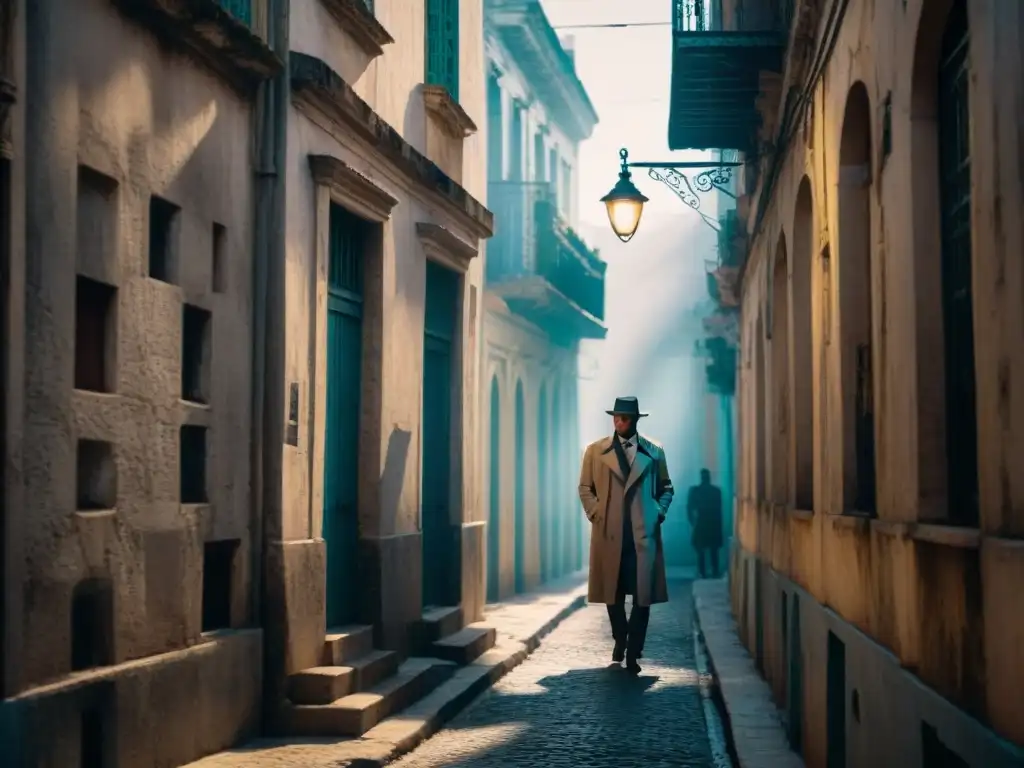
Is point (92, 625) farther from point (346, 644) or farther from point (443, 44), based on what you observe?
point (443, 44)

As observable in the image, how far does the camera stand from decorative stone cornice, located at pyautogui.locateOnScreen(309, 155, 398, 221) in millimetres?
9727

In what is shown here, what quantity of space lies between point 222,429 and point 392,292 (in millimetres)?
3333

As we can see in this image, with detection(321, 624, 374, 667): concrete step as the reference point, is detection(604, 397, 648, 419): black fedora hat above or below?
above

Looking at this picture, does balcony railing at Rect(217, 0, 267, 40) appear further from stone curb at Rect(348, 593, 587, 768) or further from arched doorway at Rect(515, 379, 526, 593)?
arched doorway at Rect(515, 379, 526, 593)

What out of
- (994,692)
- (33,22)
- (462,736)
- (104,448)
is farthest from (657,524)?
(994,692)

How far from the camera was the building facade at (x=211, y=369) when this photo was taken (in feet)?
20.6

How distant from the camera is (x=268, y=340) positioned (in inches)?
356

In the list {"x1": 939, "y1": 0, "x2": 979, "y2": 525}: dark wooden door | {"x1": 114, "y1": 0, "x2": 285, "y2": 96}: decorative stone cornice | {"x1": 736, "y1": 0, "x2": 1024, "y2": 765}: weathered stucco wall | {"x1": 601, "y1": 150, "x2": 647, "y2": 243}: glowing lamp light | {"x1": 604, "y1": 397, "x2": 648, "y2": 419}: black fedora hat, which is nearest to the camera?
{"x1": 736, "y1": 0, "x2": 1024, "y2": 765}: weathered stucco wall

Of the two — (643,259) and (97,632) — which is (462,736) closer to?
(97,632)

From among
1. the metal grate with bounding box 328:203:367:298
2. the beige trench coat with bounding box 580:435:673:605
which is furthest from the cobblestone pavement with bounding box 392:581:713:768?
the metal grate with bounding box 328:203:367:298

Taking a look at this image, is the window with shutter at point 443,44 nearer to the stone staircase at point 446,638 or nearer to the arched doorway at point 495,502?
the stone staircase at point 446,638

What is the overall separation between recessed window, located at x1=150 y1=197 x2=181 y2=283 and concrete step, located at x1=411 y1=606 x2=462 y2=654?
4802mm

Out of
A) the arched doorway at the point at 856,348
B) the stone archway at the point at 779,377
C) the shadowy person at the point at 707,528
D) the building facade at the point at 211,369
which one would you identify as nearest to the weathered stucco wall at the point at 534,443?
the shadowy person at the point at 707,528

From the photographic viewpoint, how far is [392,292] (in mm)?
11555
